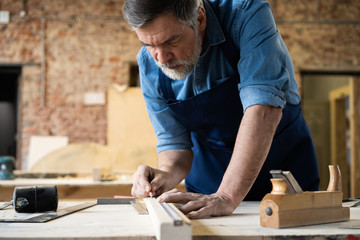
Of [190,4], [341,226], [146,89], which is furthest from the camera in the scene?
[146,89]

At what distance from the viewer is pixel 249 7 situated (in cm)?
150

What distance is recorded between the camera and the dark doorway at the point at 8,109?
664 cm

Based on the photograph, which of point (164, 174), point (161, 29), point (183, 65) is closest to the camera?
point (161, 29)

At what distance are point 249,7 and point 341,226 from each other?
2.84 feet

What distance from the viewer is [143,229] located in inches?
36.9

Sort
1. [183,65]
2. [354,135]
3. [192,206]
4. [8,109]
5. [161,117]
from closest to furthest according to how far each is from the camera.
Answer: [192,206] → [183,65] → [161,117] → [354,135] → [8,109]

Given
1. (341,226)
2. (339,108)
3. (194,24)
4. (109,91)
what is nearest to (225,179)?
(341,226)

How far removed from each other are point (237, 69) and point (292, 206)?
75 cm

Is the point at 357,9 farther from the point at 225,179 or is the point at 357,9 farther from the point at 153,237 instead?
the point at 153,237

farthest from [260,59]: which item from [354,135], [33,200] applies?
[354,135]

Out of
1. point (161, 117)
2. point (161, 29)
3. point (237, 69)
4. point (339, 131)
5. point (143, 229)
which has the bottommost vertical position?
point (143, 229)

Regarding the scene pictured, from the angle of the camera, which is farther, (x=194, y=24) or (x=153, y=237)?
(x=194, y=24)

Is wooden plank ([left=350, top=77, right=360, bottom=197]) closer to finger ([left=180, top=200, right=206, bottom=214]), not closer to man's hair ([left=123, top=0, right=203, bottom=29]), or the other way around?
man's hair ([left=123, top=0, right=203, bottom=29])

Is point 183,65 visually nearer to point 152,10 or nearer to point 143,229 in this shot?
point 152,10
